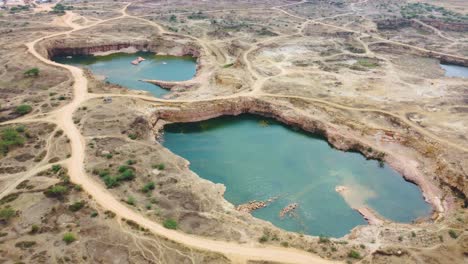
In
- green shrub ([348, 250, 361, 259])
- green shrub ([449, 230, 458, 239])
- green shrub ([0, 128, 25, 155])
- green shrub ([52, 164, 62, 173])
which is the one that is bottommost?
green shrub ([449, 230, 458, 239])

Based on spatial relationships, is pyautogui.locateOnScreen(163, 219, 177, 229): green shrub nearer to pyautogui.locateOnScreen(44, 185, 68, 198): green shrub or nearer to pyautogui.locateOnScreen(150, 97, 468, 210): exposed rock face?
pyautogui.locateOnScreen(44, 185, 68, 198): green shrub

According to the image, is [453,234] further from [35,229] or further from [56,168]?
[56,168]

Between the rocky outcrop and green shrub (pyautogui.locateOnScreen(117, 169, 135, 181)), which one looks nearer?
green shrub (pyautogui.locateOnScreen(117, 169, 135, 181))

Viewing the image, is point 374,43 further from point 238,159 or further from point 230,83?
point 238,159

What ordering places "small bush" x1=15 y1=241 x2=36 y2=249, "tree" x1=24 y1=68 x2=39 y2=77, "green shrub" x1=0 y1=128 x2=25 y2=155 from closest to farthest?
"small bush" x1=15 y1=241 x2=36 y2=249 → "green shrub" x1=0 y1=128 x2=25 y2=155 → "tree" x1=24 y1=68 x2=39 y2=77

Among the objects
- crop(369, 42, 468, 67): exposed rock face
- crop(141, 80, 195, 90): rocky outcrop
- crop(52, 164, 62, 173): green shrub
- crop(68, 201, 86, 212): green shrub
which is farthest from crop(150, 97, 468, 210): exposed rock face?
crop(369, 42, 468, 67): exposed rock face

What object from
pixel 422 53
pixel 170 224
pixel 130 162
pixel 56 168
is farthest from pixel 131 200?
pixel 422 53
